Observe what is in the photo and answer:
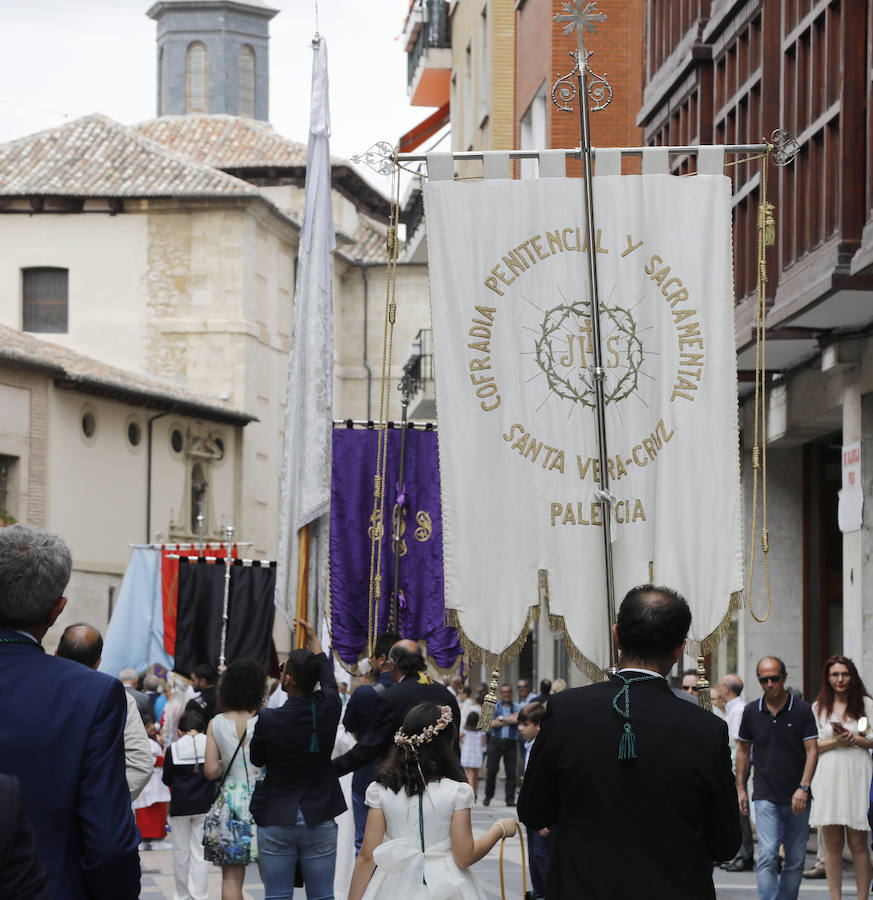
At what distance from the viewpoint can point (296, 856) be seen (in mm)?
10172

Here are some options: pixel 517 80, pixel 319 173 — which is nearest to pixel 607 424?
pixel 319 173

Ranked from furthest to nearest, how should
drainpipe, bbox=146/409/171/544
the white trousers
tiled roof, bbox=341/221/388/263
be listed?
tiled roof, bbox=341/221/388/263, drainpipe, bbox=146/409/171/544, the white trousers

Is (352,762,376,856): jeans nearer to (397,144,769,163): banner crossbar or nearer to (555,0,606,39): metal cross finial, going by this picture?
(397,144,769,163): banner crossbar

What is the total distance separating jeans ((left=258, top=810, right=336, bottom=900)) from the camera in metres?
10.1

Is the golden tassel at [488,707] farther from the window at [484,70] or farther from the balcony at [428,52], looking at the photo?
the balcony at [428,52]

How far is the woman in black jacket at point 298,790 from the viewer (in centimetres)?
1007

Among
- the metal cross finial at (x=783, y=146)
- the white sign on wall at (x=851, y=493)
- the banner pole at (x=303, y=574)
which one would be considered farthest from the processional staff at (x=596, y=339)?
the white sign on wall at (x=851, y=493)

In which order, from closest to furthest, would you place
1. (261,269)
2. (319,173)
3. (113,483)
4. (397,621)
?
(319,173) → (397,621) → (113,483) → (261,269)

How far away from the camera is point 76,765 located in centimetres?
464

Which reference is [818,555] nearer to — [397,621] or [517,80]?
[397,621]

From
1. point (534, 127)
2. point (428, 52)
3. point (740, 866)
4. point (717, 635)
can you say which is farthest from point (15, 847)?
point (428, 52)

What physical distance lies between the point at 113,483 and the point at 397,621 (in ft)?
100

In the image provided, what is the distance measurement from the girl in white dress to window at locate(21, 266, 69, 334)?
4857 cm

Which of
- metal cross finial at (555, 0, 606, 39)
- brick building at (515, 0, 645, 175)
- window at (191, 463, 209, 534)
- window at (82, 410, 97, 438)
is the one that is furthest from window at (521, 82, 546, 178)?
metal cross finial at (555, 0, 606, 39)
